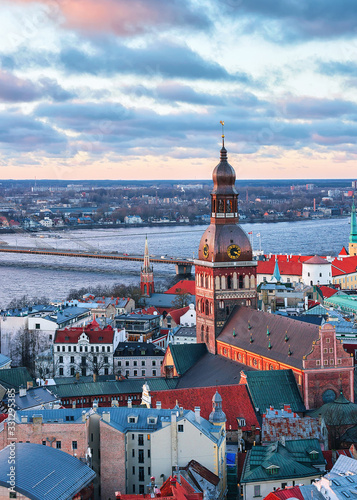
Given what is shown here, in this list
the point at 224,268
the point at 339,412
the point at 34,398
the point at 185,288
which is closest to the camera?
the point at 339,412

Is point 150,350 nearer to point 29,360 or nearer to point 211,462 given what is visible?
point 29,360

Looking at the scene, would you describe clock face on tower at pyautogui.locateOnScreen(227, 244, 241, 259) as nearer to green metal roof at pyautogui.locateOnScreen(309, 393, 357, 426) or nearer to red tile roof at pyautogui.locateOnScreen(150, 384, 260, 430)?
red tile roof at pyautogui.locateOnScreen(150, 384, 260, 430)

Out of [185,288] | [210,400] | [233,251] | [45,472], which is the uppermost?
[233,251]

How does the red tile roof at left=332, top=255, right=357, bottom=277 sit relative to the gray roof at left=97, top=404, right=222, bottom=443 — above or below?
below

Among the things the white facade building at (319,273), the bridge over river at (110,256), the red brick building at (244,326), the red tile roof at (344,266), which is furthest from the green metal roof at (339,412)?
the bridge over river at (110,256)

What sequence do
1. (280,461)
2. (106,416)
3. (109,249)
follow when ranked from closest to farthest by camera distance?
(280,461) → (106,416) → (109,249)

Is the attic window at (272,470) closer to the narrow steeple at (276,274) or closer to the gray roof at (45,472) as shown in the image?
the gray roof at (45,472)

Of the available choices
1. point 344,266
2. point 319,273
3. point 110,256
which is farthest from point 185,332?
point 110,256

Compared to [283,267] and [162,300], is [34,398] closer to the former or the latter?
[162,300]

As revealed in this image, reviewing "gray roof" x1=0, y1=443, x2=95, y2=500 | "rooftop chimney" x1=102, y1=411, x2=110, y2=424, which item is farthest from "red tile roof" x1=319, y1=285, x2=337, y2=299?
"gray roof" x1=0, y1=443, x2=95, y2=500
